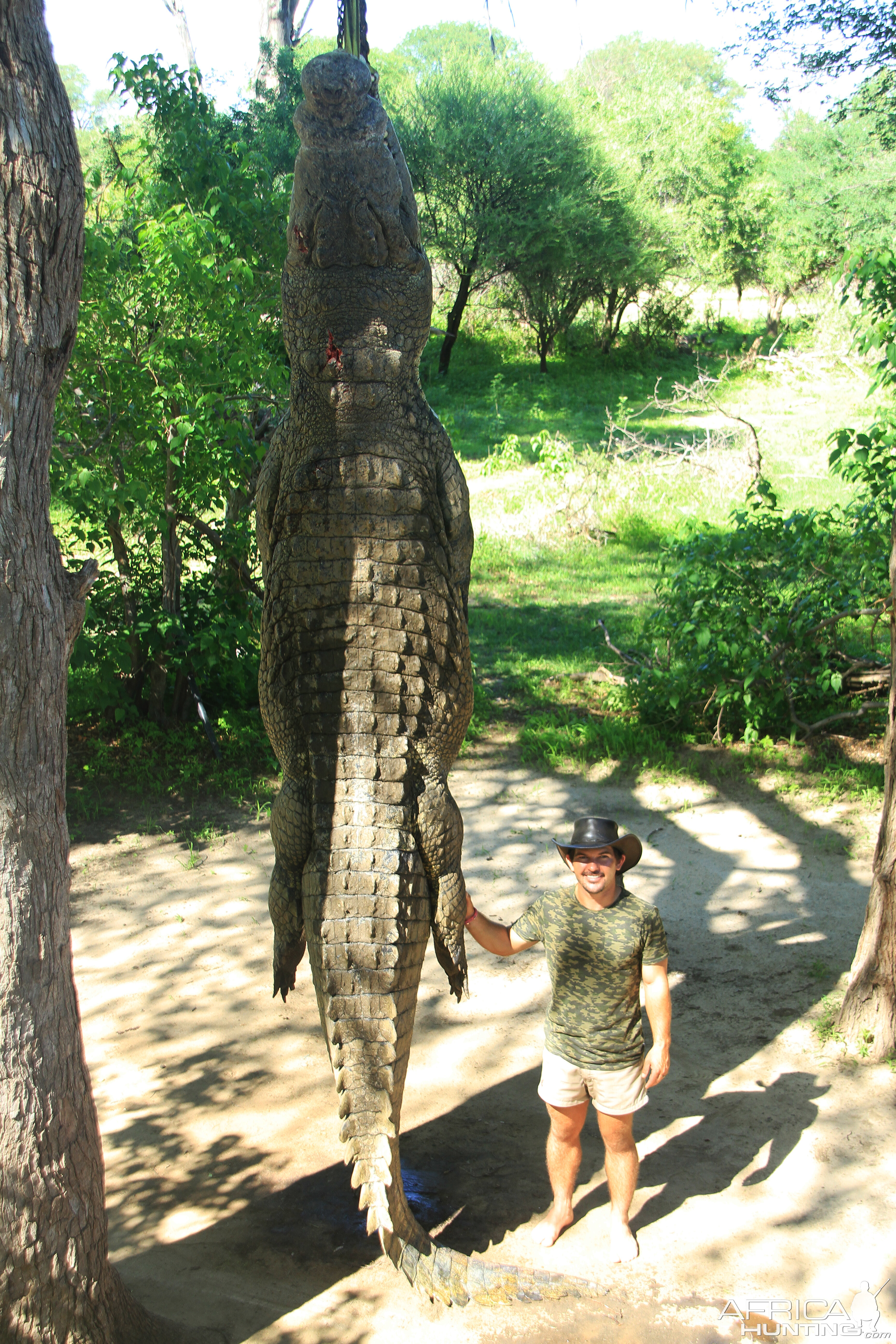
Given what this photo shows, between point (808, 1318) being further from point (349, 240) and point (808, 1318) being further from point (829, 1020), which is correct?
point (349, 240)

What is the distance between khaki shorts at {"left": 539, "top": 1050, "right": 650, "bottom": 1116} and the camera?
307 cm

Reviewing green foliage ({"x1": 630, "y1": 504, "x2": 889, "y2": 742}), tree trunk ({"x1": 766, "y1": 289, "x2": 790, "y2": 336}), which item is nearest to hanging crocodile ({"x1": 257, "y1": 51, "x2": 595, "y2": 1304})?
green foliage ({"x1": 630, "y1": 504, "x2": 889, "y2": 742})

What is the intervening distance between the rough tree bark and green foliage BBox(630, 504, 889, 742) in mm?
5164

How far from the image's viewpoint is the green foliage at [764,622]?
6730mm

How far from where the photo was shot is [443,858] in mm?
2836

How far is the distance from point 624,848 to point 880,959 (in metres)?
1.68

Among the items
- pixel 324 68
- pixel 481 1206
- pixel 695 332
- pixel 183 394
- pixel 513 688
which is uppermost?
pixel 695 332

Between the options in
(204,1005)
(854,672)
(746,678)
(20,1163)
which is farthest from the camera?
(854,672)

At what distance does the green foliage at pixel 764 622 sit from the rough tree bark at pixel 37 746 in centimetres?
516

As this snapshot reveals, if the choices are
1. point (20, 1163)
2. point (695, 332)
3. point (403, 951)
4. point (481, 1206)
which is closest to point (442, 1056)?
point (481, 1206)

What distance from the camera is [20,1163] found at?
233cm

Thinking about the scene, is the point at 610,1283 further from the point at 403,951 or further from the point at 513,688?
the point at 513,688

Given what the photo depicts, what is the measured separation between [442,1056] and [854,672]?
446 centimetres

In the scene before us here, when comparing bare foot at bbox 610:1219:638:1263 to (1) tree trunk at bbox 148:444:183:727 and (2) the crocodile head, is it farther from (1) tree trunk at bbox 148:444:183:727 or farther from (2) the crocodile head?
(1) tree trunk at bbox 148:444:183:727
